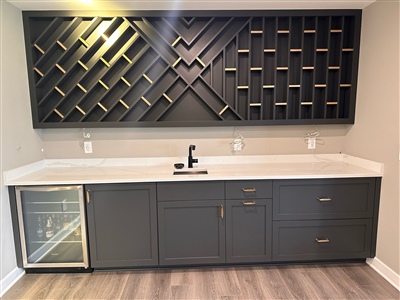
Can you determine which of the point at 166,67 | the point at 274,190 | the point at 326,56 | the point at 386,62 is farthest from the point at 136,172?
the point at 386,62

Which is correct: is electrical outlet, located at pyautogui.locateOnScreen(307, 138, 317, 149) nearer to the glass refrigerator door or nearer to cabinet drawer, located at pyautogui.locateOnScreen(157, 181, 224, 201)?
cabinet drawer, located at pyautogui.locateOnScreen(157, 181, 224, 201)

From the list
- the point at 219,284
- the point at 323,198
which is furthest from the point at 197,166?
the point at 323,198

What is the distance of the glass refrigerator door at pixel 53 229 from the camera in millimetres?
2322

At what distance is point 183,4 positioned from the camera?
2.41m

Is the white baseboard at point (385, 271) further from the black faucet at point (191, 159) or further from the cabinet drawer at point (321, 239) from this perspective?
the black faucet at point (191, 159)

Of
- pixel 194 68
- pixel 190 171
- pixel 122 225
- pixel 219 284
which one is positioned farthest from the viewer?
pixel 194 68

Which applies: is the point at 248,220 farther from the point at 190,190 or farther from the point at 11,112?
the point at 11,112

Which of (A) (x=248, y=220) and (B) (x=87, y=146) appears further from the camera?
(B) (x=87, y=146)

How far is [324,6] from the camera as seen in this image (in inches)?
98.5

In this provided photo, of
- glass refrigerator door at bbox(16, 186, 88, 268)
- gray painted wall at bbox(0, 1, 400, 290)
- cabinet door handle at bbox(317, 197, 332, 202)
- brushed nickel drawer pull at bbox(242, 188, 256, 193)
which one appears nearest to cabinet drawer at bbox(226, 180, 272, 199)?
brushed nickel drawer pull at bbox(242, 188, 256, 193)

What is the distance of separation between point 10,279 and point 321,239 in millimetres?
2761

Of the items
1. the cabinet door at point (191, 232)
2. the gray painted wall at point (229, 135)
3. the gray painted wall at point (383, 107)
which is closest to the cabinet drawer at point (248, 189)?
the cabinet door at point (191, 232)

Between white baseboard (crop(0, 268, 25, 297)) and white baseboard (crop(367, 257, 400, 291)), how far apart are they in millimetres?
3216

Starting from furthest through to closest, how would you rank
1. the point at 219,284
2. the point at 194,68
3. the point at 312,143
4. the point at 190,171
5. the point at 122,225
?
1. the point at 312,143
2. the point at 194,68
3. the point at 190,171
4. the point at 122,225
5. the point at 219,284
